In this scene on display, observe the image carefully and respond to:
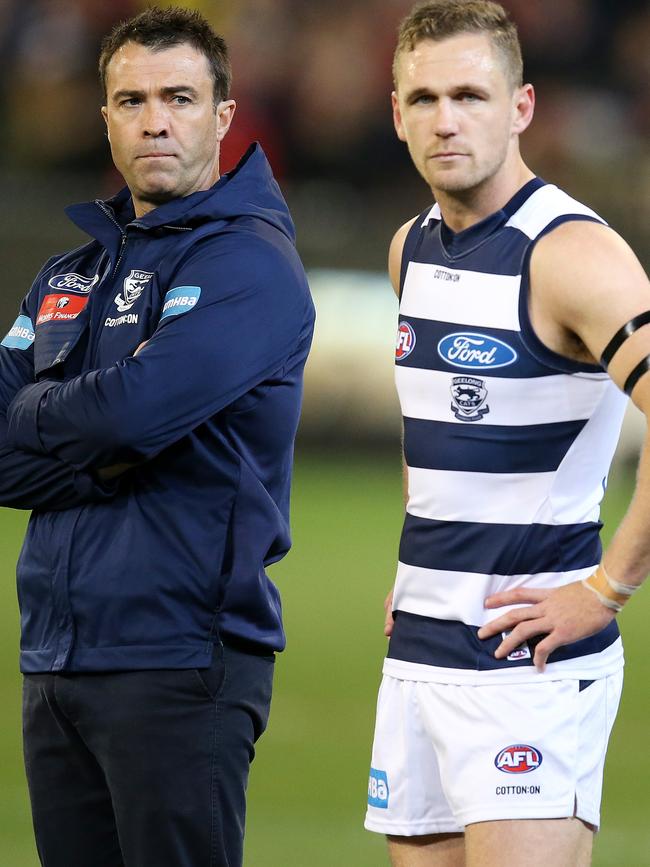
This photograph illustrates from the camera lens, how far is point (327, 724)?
21.7ft

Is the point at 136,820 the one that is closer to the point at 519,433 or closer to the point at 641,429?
the point at 519,433

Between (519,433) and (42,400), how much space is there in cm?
107

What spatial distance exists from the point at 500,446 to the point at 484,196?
56 cm

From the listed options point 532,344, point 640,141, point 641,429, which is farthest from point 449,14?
point 640,141

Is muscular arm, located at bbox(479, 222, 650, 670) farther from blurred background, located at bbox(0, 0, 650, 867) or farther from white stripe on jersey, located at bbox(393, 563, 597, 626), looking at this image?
blurred background, located at bbox(0, 0, 650, 867)

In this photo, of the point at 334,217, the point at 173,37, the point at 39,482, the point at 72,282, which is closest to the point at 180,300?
the point at 72,282

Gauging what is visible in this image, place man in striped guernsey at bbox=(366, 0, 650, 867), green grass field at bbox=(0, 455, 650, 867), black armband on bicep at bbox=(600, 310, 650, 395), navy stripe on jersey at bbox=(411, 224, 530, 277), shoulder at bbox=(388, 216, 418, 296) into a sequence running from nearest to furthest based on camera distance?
black armband on bicep at bbox=(600, 310, 650, 395) < man in striped guernsey at bbox=(366, 0, 650, 867) < navy stripe on jersey at bbox=(411, 224, 530, 277) < shoulder at bbox=(388, 216, 418, 296) < green grass field at bbox=(0, 455, 650, 867)

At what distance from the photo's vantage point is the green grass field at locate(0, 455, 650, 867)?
17.3 ft

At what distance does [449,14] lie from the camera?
338 cm

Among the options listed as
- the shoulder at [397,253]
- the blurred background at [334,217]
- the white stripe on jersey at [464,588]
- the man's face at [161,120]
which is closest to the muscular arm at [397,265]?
the shoulder at [397,253]

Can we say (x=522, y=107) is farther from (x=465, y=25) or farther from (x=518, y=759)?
(x=518, y=759)

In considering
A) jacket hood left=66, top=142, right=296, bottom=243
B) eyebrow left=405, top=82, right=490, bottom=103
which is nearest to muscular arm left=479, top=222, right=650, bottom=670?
eyebrow left=405, top=82, right=490, bottom=103

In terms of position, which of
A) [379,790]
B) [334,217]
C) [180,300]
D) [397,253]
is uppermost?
[334,217]

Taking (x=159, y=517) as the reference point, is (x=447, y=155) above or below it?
above
